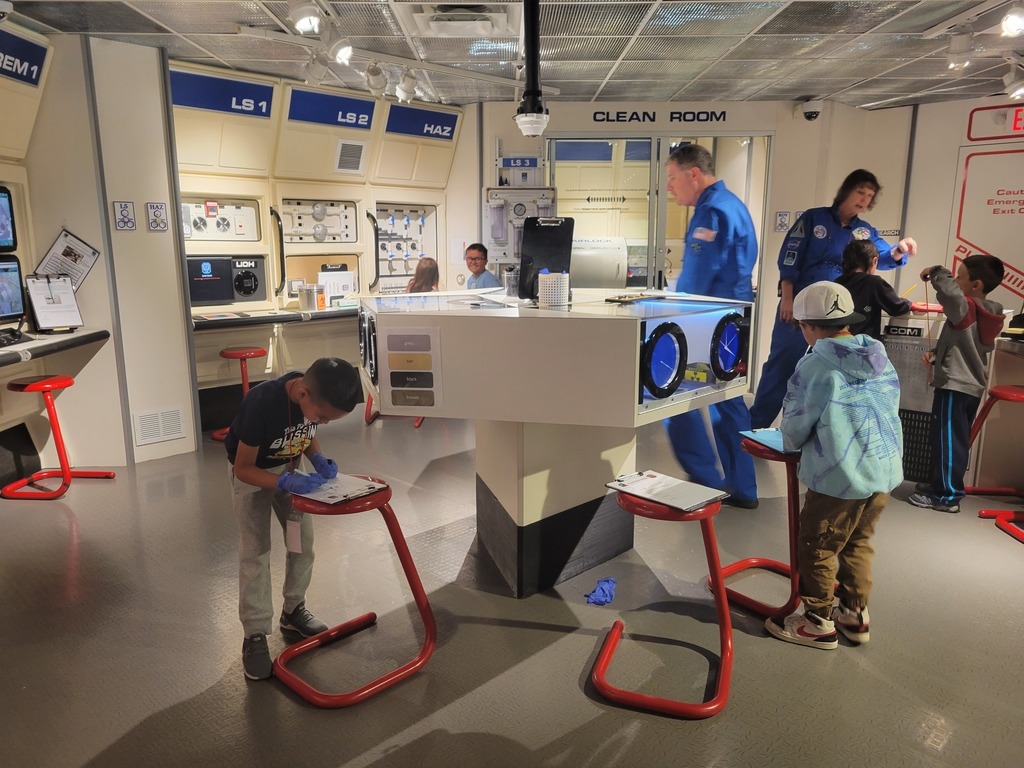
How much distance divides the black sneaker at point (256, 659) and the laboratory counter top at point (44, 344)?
2.30 metres

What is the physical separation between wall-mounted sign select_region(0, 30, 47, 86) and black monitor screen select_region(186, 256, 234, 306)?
1.70 m

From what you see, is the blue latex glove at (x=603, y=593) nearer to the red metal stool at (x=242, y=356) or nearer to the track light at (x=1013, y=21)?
the red metal stool at (x=242, y=356)

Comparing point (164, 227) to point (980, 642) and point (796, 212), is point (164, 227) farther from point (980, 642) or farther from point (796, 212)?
point (796, 212)

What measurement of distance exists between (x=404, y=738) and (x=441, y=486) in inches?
89.6

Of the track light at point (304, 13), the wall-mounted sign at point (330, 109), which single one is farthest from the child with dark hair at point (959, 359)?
the wall-mounted sign at point (330, 109)

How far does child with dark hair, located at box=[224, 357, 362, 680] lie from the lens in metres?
2.20

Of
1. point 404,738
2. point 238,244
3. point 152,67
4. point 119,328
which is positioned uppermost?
point 152,67

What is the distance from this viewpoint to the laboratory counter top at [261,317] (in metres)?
5.36

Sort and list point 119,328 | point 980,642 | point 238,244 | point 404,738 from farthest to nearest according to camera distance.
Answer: point 238,244 < point 119,328 < point 980,642 < point 404,738

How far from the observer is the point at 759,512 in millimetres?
3912

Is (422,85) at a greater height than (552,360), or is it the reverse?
(422,85)

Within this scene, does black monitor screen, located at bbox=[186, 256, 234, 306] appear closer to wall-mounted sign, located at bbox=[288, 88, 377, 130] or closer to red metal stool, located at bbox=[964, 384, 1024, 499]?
wall-mounted sign, located at bbox=[288, 88, 377, 130]

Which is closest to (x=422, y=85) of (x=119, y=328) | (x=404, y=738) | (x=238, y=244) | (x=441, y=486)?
(x=238, y=244)

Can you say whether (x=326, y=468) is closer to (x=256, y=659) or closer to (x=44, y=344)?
(x=256, y=659)
